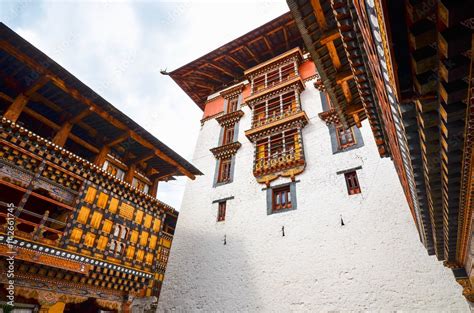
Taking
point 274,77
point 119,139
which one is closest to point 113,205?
point 119,139

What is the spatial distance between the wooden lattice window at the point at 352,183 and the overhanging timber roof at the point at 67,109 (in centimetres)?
747

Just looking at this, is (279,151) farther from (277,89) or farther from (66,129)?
(66,129)

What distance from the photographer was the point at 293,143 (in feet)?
43.2

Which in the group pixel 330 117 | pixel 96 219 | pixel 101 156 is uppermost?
pixel 330 117

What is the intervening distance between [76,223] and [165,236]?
19.9 feet

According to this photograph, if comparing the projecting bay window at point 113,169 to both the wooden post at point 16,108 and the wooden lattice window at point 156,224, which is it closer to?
the wooden lattice window at point 156,224

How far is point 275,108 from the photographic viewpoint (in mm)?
15312

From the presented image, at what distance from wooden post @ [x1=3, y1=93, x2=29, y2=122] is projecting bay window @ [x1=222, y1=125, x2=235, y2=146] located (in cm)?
962

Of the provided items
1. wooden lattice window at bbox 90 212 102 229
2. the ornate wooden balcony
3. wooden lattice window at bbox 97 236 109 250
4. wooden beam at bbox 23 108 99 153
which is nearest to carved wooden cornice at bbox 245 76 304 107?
the ornate wooden balcony

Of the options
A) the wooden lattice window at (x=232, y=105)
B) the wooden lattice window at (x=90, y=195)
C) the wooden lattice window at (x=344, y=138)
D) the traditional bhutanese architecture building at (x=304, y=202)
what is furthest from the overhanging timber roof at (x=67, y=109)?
the wooden lattice window at (x=344, y=138)

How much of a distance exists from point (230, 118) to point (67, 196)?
33.6 ft

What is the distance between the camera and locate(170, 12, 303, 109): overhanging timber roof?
17.1m

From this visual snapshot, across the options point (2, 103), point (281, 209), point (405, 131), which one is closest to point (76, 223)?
point (2, 103)

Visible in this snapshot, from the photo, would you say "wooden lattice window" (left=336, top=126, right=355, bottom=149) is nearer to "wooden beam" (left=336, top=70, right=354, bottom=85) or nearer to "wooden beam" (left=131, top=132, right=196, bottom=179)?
"wooden beam" (left=336, top=70, right=354, bottom=85)
